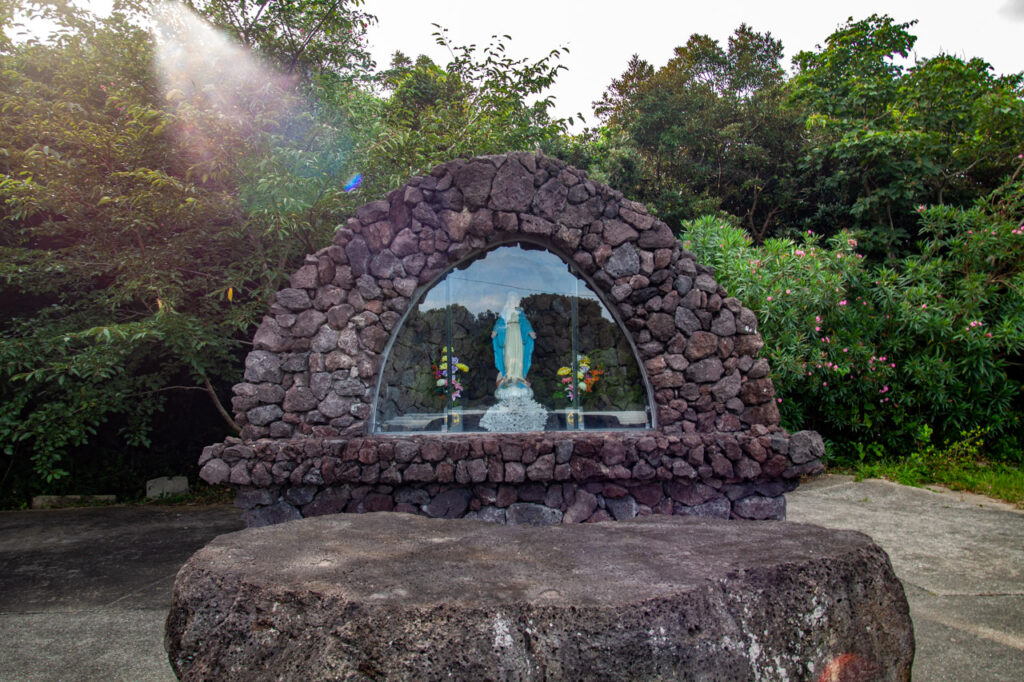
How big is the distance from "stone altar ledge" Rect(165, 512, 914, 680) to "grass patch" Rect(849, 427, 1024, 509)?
6484mm

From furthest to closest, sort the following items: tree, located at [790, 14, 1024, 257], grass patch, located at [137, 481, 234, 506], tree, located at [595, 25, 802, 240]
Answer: tree, located at [595, 25, 802, 240] < tree, located at [790, 14, 1024, 257] < grass patch, located at [137, 481, 234, 506]

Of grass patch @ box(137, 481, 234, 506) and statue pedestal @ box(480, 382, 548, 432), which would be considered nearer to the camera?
statue pedestal @ box(480, 382, 548, 432)

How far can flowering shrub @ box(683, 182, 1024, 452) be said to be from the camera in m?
7.80

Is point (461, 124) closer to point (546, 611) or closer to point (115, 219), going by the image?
point (115, 219)

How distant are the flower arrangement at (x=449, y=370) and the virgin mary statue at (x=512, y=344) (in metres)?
0.31

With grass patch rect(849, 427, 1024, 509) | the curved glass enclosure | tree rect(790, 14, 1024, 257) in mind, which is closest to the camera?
the curved glass enclosure

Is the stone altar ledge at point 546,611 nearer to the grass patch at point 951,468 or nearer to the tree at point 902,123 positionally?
the grass patch at point 951,468

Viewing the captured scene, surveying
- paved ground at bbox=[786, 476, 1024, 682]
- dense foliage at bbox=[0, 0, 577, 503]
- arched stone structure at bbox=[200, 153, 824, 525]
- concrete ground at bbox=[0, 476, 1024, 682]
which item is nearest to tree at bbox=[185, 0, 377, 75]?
dense foliage at bbox=[0, 0, 577, 503]

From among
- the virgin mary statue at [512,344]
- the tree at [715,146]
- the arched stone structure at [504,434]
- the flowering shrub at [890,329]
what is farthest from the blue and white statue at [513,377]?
the tree at [715,146]

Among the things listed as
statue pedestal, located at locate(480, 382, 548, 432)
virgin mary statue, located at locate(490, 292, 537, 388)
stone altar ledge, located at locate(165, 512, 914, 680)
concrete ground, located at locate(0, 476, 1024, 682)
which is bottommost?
concrete ground, located at locate(0, 476, 1024, 682)

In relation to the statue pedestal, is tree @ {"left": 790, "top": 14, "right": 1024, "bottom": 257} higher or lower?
higher

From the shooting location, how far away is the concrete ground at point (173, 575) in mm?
3248

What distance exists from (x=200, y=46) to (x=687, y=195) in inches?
366

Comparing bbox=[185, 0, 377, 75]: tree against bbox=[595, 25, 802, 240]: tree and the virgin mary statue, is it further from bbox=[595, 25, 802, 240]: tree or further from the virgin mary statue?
bbox=[595, 25, 802, 240]: tree
